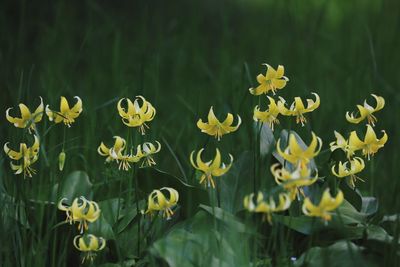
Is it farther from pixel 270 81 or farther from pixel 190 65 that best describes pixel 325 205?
pixel 190 65

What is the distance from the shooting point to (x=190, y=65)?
4594 millimetres

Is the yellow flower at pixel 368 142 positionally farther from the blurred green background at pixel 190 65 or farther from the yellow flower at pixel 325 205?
the blurred green background at pixel 190 65

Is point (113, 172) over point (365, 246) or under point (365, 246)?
over

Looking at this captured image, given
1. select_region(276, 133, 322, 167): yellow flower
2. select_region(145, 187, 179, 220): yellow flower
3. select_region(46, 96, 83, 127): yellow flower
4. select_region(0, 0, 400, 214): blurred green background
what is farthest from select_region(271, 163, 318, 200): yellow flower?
select_region(0, 0, 400, 214): blurred green background

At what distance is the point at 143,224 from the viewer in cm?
217

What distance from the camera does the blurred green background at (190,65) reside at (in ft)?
11.1

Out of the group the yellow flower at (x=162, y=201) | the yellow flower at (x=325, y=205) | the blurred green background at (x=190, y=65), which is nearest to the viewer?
the yellow flower at (x=325, y=205)

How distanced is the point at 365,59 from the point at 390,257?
276 cm

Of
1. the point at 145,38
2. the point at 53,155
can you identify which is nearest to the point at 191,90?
the point at 145,38

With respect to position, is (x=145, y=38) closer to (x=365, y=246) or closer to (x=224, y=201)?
(x=224, y=201)

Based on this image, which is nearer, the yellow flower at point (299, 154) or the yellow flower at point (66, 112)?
the yellow flower at point (299, 154)

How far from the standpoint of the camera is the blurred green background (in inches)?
133

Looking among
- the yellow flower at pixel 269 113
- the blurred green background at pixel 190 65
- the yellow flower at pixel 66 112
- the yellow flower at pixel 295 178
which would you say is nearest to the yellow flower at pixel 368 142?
the yellow flower at pixel 269 113

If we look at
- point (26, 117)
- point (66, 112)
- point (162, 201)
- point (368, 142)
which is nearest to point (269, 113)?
point (368, 142)
